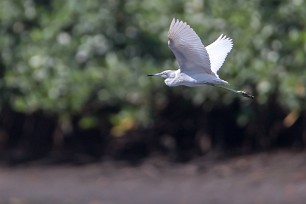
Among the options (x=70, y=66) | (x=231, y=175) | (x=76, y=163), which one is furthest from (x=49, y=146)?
(x=231, y=175)

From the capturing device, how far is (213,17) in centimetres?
1250

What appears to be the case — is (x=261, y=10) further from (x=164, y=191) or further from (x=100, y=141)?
(x=100, y=141)

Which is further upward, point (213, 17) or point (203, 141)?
point (213, 17)

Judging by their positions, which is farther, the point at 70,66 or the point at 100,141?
the point at 100,141

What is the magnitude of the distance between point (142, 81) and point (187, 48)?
4.33 meters

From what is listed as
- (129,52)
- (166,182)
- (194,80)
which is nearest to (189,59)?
(194,80)

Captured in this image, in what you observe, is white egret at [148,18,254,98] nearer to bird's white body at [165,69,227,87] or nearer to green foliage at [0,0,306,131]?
bird's white body at [165,69,227,87]

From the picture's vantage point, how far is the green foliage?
12.2 metres

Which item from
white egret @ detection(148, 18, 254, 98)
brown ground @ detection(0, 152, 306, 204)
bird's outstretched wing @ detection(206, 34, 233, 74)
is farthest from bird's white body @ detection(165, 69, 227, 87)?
brown ground @ detection(0, 152, 306, 204)

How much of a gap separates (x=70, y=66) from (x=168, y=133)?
152 cm

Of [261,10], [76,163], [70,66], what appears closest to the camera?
[261,10]

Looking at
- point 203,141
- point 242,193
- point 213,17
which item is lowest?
point 242,193

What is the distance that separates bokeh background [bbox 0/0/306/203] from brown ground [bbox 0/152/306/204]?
20cm

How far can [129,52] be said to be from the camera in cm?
1345
